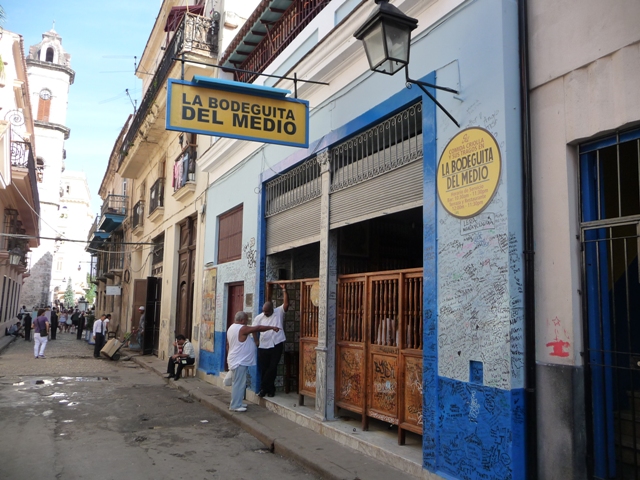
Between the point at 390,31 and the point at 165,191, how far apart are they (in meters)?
14.1

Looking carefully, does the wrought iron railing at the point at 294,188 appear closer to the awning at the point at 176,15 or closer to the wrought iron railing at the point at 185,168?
the wrought iron railing at the point at 185,168

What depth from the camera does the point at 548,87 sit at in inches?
179

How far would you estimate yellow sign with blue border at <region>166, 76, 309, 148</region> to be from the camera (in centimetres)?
646

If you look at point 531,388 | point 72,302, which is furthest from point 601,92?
point 72,302

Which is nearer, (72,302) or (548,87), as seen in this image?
(548,87)

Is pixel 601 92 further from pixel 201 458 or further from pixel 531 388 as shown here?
pixel 201 458

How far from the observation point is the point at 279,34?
10.3 metres

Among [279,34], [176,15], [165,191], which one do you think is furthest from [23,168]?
[279,34]

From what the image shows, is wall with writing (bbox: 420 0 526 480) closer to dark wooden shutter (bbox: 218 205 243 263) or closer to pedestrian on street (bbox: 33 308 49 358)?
dark wooden shutter (bbox: 218 205 243 263)

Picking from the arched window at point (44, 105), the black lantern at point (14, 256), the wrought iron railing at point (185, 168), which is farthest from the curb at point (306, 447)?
the arched window at point (44, 105)

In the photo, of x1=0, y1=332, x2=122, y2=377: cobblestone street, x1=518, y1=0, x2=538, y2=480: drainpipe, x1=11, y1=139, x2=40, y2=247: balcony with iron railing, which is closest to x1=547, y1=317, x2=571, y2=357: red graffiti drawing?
x1=518, y1=0, x2=538, y2=480: drainpipe

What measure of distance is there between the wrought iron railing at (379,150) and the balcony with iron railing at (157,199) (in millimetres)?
11591

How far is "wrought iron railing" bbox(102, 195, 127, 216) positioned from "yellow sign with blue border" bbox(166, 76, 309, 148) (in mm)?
21053

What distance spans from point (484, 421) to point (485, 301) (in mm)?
988
